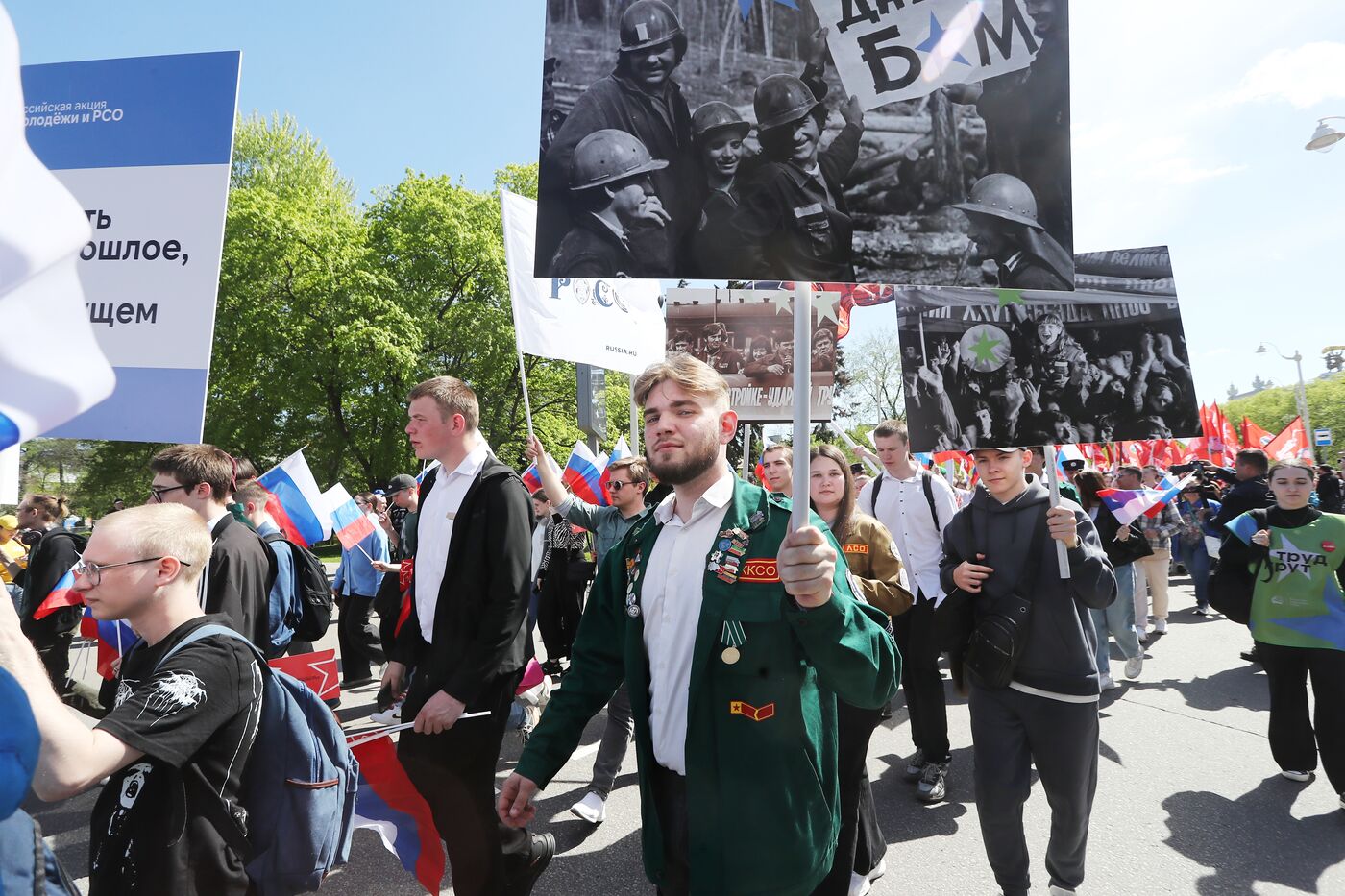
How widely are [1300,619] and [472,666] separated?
4.72m

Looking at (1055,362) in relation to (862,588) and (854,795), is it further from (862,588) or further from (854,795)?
(854,795)

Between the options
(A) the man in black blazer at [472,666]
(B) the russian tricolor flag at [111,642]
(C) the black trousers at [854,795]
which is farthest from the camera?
(B) the russian tricolor flag at [111,642]

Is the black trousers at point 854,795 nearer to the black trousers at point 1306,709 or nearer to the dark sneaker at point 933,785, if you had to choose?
the dark sneaker at point 933,785

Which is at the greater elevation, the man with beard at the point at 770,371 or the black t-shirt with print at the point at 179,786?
the man with beard at the point at 770,371

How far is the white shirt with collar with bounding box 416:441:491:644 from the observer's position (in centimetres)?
336

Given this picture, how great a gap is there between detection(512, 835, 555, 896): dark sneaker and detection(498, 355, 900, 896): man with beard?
1.27 meters

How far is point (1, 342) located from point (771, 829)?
5.98 feet

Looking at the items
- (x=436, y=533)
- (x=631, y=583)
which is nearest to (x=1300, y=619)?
(x=631, y=583)

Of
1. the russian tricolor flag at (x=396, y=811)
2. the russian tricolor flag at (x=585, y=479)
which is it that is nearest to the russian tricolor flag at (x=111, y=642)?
the russian tricolor flag at (x=396, y=811)

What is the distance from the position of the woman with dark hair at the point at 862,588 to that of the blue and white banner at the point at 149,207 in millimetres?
2715

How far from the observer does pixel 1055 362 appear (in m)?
3.23

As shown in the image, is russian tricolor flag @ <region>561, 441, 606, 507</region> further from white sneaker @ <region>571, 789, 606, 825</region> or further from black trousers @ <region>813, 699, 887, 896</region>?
black trousers @ <region>813, 699, 887, 896</region>

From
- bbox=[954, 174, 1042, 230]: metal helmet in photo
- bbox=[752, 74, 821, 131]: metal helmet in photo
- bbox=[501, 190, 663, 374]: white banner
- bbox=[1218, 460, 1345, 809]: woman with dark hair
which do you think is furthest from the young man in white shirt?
bbox=[752, 74, 821, 131]: metal helmet in photo

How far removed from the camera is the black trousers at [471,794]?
312cm
